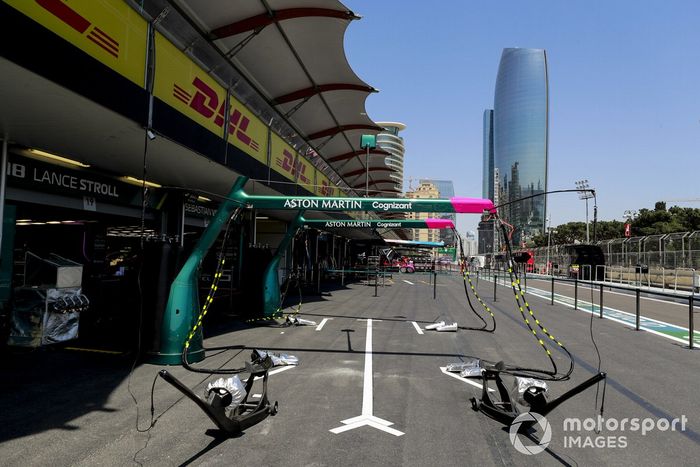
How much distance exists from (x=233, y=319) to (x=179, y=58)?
7.27 m

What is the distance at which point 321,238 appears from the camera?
91.2 ft

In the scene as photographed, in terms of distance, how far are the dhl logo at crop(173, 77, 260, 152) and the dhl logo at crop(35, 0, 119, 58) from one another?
62.5 inches

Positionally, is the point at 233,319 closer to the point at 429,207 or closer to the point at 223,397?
the point at 429,207

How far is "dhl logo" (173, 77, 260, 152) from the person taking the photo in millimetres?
7704

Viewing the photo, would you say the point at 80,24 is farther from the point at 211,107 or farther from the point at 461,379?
the point at 461,379

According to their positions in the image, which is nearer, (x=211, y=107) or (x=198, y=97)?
(x=198, y=97)

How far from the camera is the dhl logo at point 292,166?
13.3 meters

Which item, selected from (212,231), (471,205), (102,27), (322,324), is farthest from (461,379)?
(102,27)

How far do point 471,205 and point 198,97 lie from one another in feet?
17.8

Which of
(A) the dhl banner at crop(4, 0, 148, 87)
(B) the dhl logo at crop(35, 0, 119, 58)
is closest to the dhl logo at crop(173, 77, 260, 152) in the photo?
(A) the dhl banner at crop(4, 0, 148, 87)

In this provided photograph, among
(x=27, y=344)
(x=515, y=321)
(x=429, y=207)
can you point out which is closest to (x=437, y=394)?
(x=429, y=207)

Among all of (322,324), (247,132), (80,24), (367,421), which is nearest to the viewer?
(367,421)

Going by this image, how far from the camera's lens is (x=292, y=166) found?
14.4 metres

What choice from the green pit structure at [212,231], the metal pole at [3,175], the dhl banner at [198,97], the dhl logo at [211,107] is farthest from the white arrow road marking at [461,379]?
the metal pole at [3,175]
